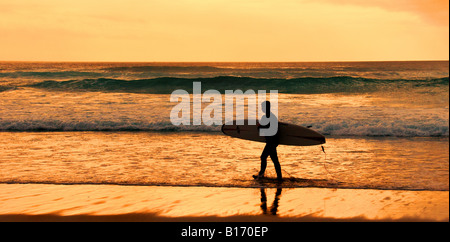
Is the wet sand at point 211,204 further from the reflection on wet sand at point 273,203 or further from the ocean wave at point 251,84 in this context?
the ocean wave at point 251,84

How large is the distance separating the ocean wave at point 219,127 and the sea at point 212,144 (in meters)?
0.04

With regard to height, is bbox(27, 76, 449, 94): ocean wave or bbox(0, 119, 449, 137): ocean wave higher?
bbox(27, 76, 449, 94): ocean wave

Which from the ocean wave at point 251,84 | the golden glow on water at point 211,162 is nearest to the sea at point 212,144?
the golden glow on water at point 211,162

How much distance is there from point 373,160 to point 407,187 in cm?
248

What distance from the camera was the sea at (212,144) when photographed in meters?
8.61

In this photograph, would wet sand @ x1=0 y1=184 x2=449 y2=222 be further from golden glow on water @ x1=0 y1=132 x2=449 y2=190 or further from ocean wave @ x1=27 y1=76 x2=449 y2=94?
ocean wave @ x1=27 y1=76 x2=449 y2=94

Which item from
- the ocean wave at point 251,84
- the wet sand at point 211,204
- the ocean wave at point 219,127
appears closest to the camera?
the wet sand at point 211,204

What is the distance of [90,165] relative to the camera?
32.0ft

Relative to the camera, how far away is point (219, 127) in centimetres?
1644

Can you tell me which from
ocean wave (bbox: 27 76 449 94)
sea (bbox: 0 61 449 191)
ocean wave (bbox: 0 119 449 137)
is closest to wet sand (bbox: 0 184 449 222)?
sea (bbox: 0 61 449 191)

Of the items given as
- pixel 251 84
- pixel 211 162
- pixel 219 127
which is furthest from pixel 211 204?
pixel 251 84

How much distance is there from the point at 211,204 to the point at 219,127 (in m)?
9.65

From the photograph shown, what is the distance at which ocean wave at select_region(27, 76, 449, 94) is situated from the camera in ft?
100

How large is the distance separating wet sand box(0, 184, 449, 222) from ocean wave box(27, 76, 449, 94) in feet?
74.5
